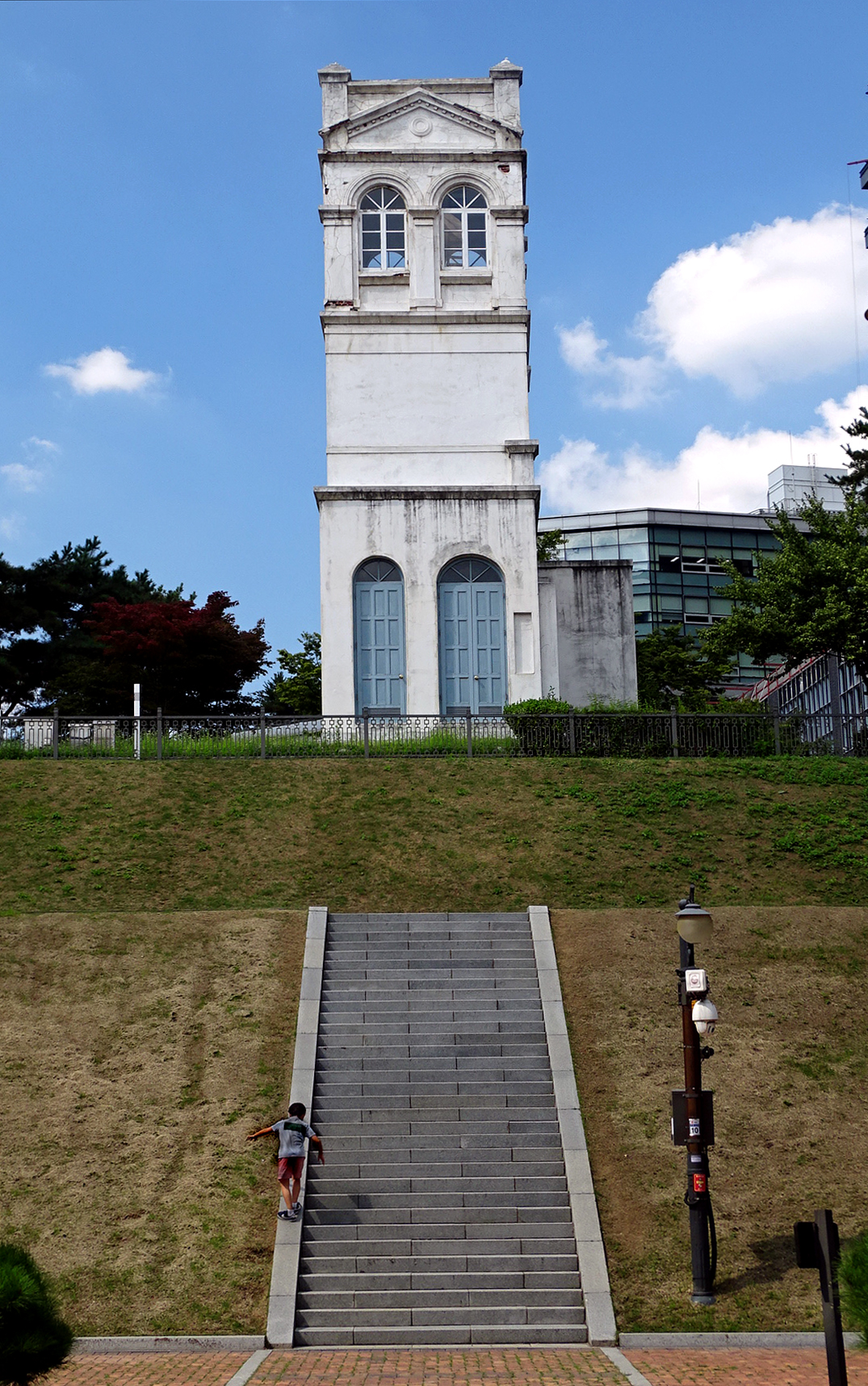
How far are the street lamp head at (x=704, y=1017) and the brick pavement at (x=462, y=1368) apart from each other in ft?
10.1

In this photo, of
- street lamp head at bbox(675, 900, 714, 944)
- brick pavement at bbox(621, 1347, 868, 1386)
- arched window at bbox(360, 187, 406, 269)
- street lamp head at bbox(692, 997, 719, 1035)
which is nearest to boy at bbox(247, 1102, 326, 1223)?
brick pavement at bbox(621, 1347, 868, 1386)

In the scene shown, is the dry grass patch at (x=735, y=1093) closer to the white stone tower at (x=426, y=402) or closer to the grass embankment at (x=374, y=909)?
the grass embankment at (x=374, y=909)

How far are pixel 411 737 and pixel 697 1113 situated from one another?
16516 mm

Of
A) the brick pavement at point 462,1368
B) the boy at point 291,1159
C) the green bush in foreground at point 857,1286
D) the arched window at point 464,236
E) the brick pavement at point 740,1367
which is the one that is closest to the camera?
the green bush in foreground at point 857,1286

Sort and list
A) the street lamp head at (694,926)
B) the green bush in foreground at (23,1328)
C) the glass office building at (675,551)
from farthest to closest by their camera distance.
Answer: the glass office building at (675,551)
the street lamp head at (694,926)
the green bush in foreground at (23,1328)

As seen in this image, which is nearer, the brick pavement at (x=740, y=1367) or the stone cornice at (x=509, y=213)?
the brick pavement at (x=740, y=1367)

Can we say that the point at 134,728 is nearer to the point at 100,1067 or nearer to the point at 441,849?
the point at 441,849

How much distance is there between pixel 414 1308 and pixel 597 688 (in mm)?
22018

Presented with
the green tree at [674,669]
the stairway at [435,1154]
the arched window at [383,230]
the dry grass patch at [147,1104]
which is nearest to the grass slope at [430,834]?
the dry grass patch at [147,1104]

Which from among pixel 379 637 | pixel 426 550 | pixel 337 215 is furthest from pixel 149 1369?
pixel 337 215

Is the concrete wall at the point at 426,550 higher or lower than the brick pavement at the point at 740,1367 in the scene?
higher

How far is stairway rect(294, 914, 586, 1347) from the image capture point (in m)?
14.7

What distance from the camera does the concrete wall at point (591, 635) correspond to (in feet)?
116

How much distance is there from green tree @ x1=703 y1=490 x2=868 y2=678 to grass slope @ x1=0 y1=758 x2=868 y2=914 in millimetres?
4486
